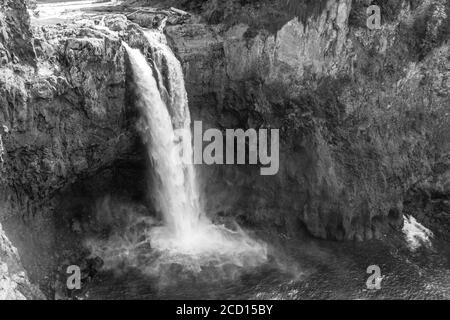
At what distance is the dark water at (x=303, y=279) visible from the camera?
26.3 metres

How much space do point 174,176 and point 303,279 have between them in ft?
35.1

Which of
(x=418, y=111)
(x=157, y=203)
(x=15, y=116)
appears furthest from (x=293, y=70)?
(x=15, y=116)

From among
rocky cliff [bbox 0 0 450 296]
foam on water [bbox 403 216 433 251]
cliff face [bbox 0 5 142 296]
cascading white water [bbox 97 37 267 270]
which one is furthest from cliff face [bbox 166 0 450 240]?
cliff face [bbox 0 5 142 296]

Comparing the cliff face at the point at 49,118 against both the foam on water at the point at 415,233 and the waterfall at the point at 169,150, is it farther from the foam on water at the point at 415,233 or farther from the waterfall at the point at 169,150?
the foam on water at the point at 415,233

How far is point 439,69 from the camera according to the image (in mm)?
35750

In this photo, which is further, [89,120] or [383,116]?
[383,116]

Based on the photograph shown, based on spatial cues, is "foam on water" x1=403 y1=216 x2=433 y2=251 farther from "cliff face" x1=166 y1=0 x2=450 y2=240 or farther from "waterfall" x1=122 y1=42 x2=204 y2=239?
"waterfall" x1=122 y1=42 x2=204 y2=239

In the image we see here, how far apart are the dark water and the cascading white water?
1324 millimetres

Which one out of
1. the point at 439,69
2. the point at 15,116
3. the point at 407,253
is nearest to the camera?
the point at 15,116

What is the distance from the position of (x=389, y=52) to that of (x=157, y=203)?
20.3 meters

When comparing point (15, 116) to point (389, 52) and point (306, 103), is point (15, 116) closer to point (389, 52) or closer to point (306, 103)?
point (306, 103)

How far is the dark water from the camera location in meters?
26.3

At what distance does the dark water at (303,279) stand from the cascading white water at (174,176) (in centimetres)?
132

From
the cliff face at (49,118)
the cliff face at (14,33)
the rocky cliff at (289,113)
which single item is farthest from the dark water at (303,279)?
the cliff face at (14,33)
